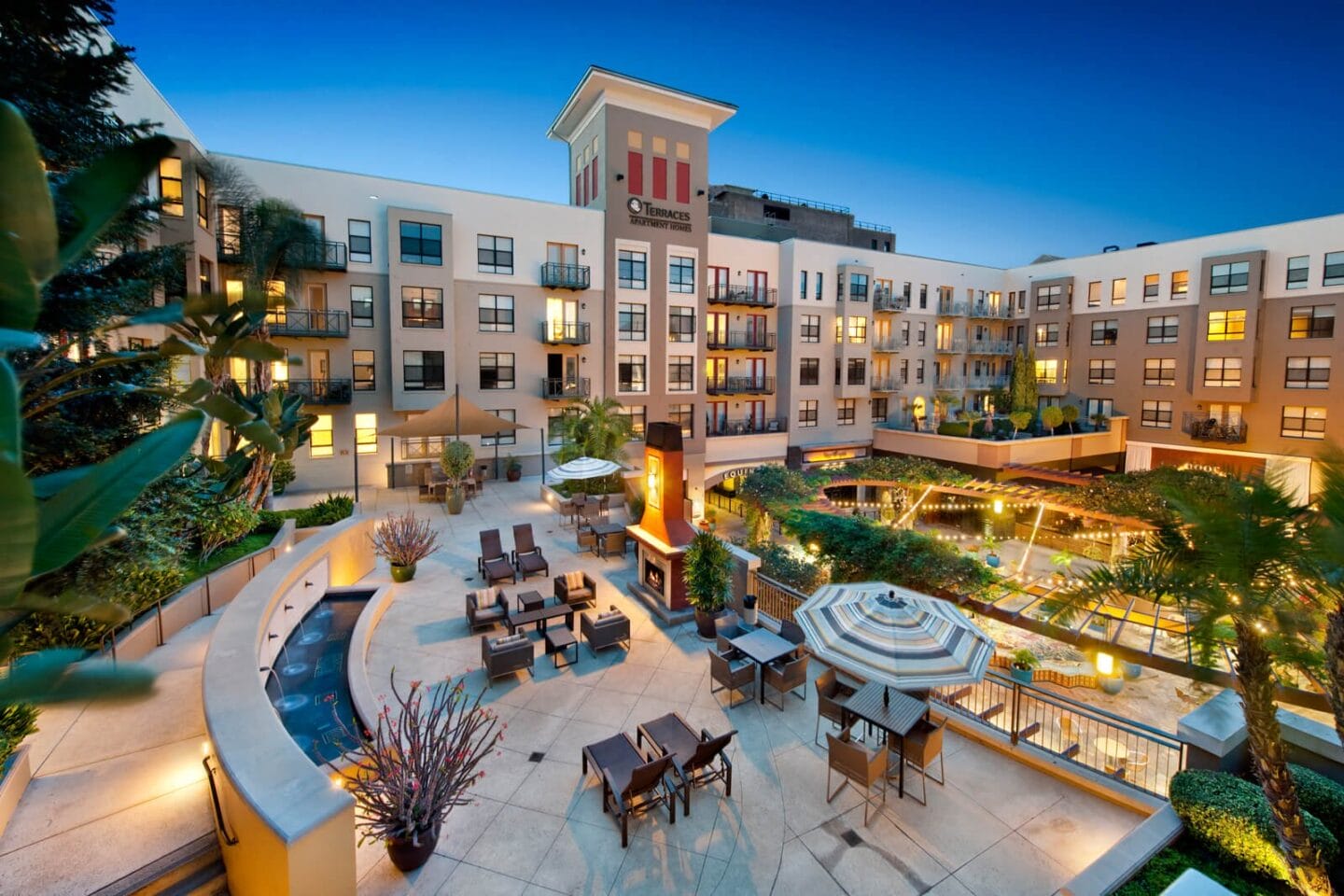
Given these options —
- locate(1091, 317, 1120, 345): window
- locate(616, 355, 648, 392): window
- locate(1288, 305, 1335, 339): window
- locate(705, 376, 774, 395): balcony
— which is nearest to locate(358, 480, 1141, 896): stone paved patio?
locate(616, 355, 648, 392): window

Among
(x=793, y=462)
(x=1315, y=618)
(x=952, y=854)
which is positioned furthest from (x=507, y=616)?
(x=793, y=462)

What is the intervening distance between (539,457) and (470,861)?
2226 centimetres

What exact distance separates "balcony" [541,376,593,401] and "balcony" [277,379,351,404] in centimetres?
801

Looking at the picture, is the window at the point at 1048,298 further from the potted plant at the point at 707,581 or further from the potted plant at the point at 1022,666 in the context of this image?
the potted plant at the point at 707,581

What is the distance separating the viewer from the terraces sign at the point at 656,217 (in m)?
29.4

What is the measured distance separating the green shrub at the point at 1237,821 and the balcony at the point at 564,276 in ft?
85.2

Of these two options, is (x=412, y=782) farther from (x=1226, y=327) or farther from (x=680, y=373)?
(x=1226, y=327)

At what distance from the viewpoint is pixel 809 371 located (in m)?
35.9

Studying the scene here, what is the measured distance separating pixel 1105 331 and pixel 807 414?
67.2 feet

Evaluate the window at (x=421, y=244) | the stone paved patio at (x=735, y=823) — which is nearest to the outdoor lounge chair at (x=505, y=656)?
the stone paved patio at (x=735, y=823)

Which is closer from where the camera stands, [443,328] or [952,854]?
[952,854]

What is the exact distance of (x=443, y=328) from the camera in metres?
25.4

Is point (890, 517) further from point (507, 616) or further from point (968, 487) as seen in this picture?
point (507, 616)

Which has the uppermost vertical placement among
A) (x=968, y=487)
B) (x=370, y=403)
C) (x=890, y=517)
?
(x=370, y=403)
